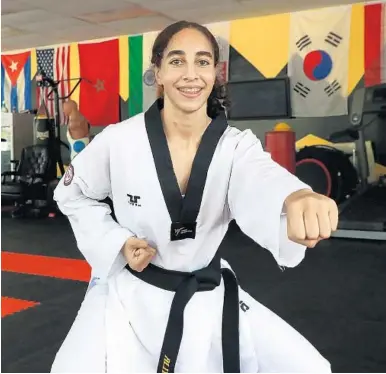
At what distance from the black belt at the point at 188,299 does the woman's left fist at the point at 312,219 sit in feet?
0.92

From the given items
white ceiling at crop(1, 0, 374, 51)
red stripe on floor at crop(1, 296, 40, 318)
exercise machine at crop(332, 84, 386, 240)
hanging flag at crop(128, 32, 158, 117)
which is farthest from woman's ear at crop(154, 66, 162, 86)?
hanging flag at crop(128, 32, 158, 117)

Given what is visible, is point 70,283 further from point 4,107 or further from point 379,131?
point 4,107

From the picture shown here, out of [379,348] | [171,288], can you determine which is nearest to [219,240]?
[171,288]

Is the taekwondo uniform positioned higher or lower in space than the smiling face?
lower

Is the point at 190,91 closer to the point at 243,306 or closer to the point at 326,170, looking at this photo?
the point at 243,306

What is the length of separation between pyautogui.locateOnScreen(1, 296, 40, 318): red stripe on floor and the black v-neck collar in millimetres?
1900

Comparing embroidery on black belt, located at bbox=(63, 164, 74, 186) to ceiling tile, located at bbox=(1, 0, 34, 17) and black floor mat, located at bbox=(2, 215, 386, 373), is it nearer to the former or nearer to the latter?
black floor mat, located at bbox=(2, 215, 386, 373)

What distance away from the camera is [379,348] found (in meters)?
2.07

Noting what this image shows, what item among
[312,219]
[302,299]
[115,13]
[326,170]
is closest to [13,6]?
[115,13]

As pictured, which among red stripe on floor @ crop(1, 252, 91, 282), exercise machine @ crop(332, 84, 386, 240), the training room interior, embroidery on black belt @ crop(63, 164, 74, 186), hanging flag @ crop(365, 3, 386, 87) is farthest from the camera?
hanging flag @ crop(365, 3, 386, 87)

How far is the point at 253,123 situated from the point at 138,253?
16.3 feet

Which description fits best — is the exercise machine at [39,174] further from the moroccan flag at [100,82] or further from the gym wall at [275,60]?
the gym wall at [275,60]

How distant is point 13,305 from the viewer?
2.68 metres

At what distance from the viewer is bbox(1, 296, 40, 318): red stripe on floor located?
8.43ft
